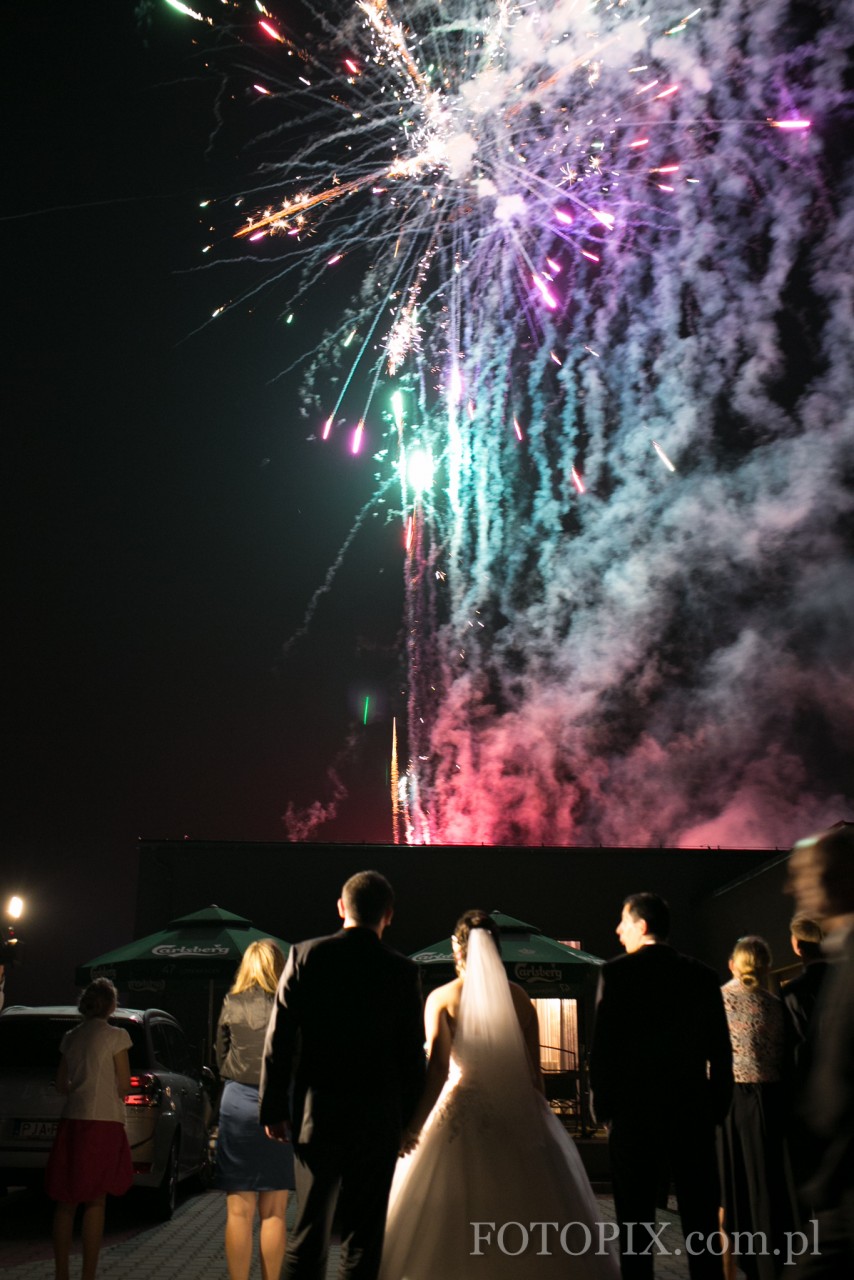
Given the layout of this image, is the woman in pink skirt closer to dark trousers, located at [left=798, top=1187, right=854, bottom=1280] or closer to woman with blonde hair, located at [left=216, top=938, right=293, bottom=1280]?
woman with blonde hair, located at [left=216, top=938, right=293, bottom=1280]

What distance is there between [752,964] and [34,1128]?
509cm

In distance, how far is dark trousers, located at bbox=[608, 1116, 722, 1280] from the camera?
149 inches

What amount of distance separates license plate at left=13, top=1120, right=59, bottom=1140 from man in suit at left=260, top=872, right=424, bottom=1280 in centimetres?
425

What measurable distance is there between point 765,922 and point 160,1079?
34.4 feet

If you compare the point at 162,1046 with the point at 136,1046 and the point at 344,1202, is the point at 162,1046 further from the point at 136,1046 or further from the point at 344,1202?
the point at 344,1202

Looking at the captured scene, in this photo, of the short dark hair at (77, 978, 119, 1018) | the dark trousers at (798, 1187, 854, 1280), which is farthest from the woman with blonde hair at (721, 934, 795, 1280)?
the short dark hair at (77, 978, 119, 1018)

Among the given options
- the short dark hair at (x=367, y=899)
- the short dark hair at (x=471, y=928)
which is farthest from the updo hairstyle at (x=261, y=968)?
the short dark hair at (x=367, y=899)

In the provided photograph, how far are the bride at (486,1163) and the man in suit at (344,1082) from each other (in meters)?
0.33

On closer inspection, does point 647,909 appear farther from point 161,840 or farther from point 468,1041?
point 161,840

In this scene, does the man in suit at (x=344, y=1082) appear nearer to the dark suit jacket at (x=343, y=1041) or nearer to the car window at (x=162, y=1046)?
the dark suit jacket at (x=343, y=1041)

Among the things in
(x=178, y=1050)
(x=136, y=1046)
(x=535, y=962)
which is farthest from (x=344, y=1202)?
(x=535, y=962)

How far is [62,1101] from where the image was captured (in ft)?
23.0

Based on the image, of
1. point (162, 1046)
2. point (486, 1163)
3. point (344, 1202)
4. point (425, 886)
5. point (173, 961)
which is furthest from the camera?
point (425, 886)

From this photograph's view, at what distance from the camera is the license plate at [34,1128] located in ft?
22.9
